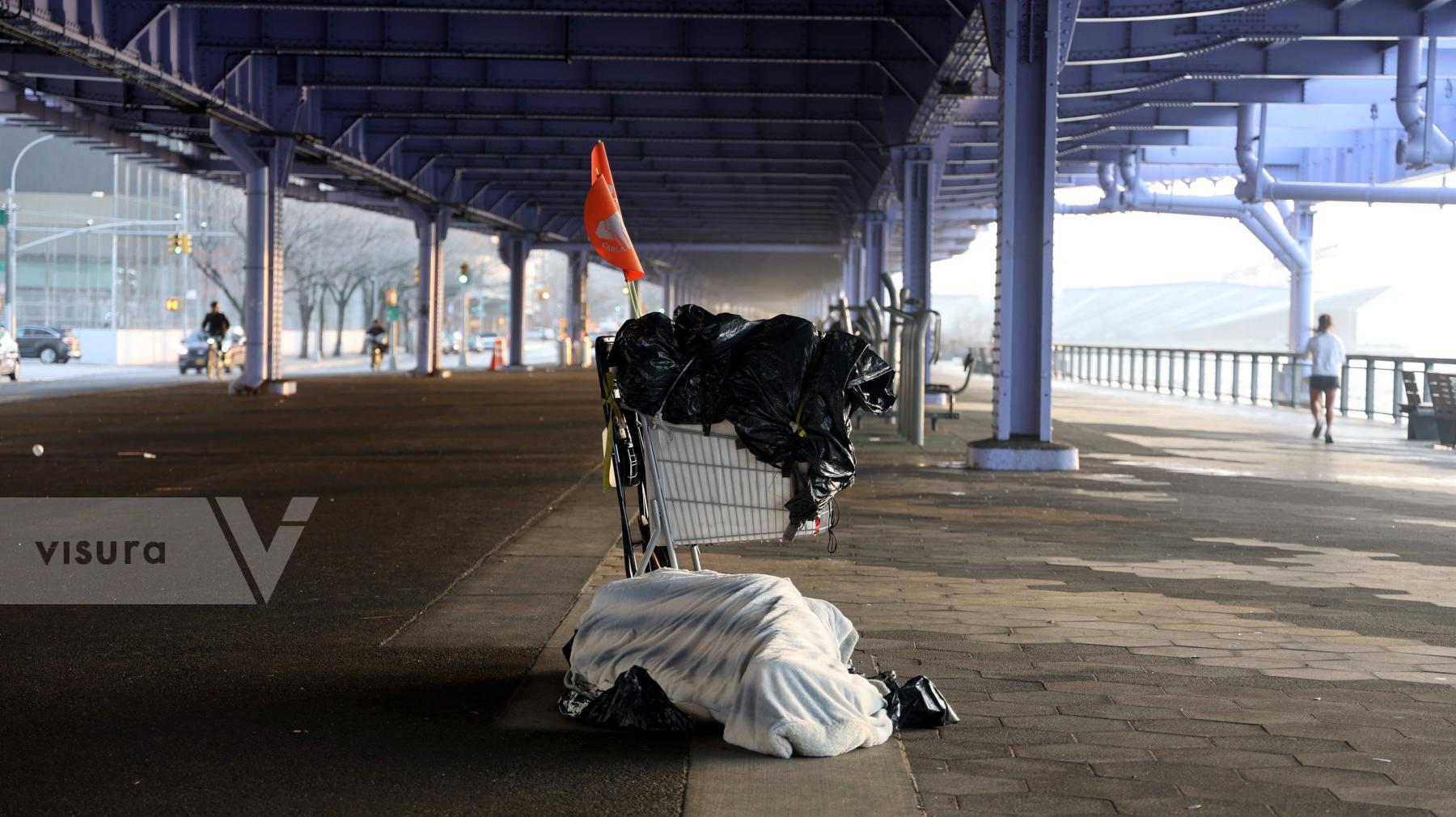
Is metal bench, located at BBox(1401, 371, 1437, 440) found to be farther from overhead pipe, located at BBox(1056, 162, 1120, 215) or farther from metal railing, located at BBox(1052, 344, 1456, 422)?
overhead pipe, located at BBox(1056, 162, 1120, 215)

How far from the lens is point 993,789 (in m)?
4.55

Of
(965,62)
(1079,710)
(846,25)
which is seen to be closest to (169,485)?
(1079,710)

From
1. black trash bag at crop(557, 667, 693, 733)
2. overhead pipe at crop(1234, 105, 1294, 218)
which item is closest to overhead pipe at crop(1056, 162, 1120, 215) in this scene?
overhead pipe at crop(1234, 105, 1294, 218)

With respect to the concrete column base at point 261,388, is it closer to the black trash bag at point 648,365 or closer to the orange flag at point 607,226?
the orange flag at point 607,226

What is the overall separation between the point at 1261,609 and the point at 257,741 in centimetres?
510

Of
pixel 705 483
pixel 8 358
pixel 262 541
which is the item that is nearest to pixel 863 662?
pixel 705 483

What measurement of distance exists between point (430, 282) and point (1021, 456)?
107 ft

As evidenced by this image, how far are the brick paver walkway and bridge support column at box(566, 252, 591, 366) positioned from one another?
179ft

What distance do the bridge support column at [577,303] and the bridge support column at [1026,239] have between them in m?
52.4

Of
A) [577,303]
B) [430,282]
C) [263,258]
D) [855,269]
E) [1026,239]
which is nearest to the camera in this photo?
[1026,239]

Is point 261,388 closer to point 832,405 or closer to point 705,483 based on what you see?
point 705,483

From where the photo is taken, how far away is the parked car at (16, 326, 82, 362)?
Answer: 188ft

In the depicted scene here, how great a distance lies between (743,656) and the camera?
5133 mm

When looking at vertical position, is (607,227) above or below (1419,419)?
above
